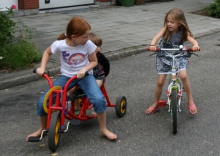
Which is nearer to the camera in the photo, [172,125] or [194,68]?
[172,125]

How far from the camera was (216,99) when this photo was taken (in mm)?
6348

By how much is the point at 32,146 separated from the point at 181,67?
2018 mm

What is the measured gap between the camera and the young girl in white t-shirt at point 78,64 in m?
4.63

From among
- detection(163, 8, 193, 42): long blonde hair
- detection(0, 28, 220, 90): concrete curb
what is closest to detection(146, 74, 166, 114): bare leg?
detection(163, 8, 193, 42): long blonde hair

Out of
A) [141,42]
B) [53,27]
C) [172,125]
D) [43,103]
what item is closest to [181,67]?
[172,125]

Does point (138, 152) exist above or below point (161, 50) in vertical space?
below

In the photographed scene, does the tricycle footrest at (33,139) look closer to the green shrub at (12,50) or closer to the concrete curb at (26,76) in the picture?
the concrete curb at (26,76)

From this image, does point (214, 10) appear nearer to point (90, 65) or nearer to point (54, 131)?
point (90, 65)

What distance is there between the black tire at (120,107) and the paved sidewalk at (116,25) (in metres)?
2.33

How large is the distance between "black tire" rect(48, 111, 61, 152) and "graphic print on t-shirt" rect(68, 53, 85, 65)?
2.06ft

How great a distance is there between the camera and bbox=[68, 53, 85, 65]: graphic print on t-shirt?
4798 mm

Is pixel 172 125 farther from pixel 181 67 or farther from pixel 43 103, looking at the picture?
pixel 43 103

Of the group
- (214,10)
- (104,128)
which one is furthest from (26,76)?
(214,10)

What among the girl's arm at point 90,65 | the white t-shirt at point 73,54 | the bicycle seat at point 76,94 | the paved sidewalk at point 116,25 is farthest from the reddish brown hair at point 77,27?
the paved sidewalk at point 116,25
